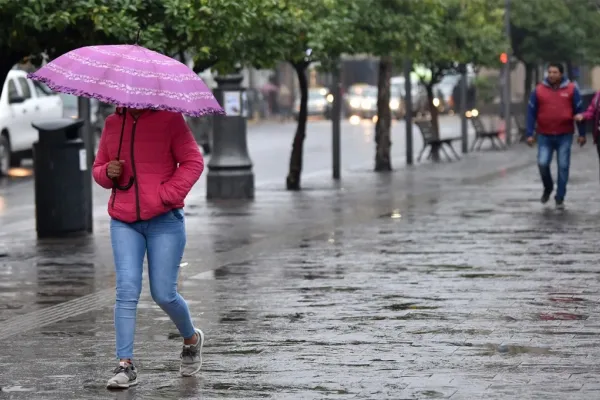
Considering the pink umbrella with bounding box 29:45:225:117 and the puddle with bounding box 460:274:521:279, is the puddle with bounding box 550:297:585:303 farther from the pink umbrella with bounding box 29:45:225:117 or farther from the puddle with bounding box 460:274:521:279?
the pink umbrella with bounding box 29:45:225:117

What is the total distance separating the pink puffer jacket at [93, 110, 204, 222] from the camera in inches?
307

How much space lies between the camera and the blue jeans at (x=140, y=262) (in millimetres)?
7824

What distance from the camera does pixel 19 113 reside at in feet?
94.7

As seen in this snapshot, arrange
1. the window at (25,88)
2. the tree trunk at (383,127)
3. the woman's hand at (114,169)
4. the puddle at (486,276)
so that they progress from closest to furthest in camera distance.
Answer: the woman's hand at (114,169) → the puddle at (486,276) → the tree trunk at (383,127) → the window at (25,88)

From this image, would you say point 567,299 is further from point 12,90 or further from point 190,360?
point 12,90

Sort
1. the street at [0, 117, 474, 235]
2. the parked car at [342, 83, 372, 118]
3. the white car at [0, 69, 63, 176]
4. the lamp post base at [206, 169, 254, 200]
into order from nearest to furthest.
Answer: the street at [0, 117, 474, 235], the lamp post base at [206, 169, 254, 200], the white car at [0, 69, 63, 176], the parked car at [342, 83, 372, 118]

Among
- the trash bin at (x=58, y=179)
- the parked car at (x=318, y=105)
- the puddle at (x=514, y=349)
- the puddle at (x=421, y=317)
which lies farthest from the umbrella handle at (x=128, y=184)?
the parked car at (x=318, y=105)

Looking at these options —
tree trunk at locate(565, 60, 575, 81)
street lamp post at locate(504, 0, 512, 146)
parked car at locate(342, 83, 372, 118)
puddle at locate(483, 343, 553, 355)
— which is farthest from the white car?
parked car at locate(342, 83, 372, 118)

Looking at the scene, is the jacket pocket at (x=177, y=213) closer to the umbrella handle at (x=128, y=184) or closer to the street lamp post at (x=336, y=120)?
the umbrella handle at (x=128, y=184)

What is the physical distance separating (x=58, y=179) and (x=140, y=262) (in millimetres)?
8108

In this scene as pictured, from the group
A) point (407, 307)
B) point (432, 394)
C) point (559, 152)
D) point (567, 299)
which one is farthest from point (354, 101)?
point (432, 394)

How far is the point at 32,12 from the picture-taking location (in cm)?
1266

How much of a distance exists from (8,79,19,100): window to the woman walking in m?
21.2

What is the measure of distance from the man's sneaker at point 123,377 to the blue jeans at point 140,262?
75 millimetres
